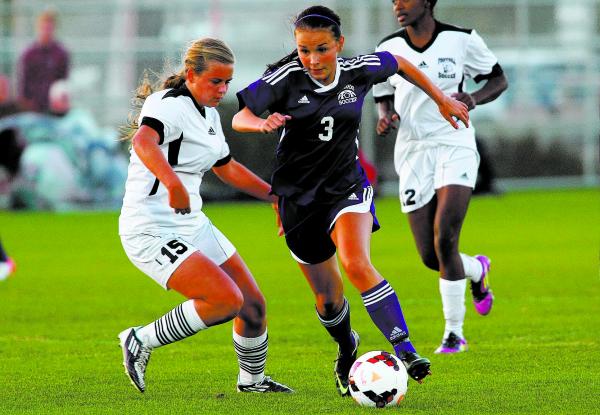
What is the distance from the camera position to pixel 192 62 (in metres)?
7.02

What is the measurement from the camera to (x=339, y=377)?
7.26 m

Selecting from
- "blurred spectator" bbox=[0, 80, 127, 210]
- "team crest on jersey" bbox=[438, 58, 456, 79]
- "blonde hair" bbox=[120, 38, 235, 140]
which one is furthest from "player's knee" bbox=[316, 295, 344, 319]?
"blurred spectator" bbox=[0, 80, 127, 210]

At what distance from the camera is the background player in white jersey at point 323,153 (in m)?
7.05

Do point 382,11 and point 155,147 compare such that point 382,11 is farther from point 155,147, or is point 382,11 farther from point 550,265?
point 155,147

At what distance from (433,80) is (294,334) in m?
2.14

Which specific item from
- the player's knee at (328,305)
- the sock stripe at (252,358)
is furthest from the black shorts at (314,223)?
the sock stripe at (252,358)

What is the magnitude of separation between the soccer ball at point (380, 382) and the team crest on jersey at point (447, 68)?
2955 millimetres

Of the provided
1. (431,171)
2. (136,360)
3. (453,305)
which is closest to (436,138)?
Answer: (431,171)

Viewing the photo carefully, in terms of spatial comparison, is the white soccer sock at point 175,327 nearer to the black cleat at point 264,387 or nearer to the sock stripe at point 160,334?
the sock stripe at point 160,334

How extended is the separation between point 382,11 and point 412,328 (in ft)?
60.0

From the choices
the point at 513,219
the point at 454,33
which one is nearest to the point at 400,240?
the point at 513,219

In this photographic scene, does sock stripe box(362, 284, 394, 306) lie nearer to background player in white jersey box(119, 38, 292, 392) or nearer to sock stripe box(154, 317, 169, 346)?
background player in white jersey box(119, 38, 292, 392)

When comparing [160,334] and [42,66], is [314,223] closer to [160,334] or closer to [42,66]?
[160,334]

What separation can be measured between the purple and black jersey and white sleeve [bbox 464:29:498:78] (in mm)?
2182
